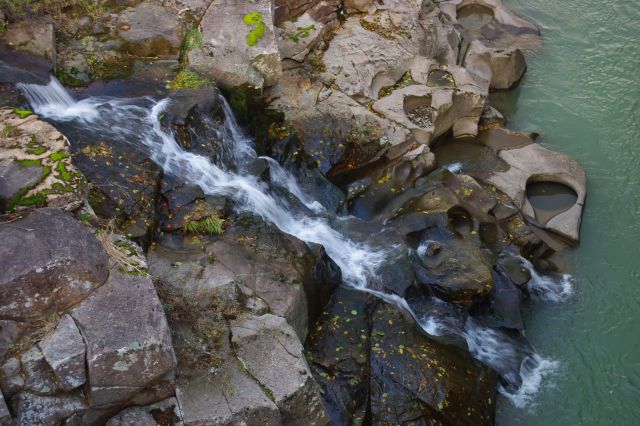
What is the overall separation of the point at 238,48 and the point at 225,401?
25.6 ft

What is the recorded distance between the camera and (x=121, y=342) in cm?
623

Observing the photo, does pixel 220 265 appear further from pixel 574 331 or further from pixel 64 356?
pixel 574 331

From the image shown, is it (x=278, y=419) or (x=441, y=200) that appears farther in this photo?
(x=441, y=200)

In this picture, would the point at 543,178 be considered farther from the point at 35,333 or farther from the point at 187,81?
the point at 35,333

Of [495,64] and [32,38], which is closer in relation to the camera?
[32,38]

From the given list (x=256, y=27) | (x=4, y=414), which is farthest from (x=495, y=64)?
(x=4, y=414)

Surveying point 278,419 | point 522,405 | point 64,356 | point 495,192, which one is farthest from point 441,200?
point 64,356

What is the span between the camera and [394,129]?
1278 centimetres

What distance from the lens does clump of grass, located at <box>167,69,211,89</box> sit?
1152cm

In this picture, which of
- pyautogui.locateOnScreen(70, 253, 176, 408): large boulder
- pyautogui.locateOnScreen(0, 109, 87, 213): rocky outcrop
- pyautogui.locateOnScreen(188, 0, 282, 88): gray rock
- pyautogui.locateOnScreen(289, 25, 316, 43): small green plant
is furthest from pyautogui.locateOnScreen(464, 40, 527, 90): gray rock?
pyautogui.locateOnScreen(70, 253, 176, 408): large boulder

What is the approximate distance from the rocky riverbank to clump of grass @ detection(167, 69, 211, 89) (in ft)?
0.15

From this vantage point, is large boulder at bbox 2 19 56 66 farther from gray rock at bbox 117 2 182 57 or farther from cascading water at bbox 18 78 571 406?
gray rock at bbox 117 2 182 57

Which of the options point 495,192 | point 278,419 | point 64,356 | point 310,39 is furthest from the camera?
point 310,39

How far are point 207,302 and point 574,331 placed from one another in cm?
675
